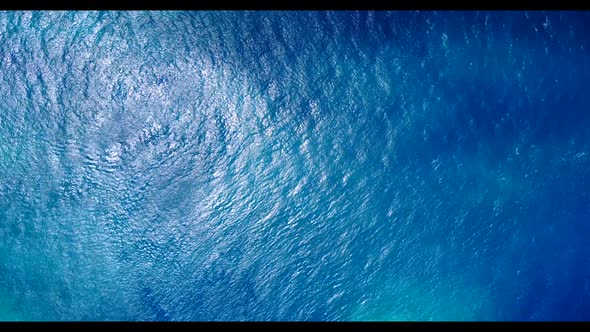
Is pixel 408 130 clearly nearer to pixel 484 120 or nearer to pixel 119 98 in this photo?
pixel 484 120

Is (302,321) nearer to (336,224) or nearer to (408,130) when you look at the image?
(336,224)

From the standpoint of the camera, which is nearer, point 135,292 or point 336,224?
point 135,292

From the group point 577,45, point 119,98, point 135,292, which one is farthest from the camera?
point 577,45

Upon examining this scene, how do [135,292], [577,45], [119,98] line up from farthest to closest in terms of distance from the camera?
[577,45], [119,98], [135,292]

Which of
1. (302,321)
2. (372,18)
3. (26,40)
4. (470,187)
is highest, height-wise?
(26,40)

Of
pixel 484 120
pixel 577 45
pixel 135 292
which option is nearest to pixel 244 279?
pixel 135 292

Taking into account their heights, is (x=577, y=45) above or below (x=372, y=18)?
below
